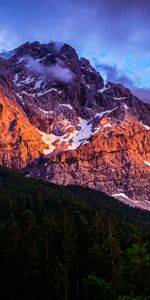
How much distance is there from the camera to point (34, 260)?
2287 inches

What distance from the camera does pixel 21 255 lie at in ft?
200

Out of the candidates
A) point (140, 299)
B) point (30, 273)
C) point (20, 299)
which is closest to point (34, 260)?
point (30, 273)

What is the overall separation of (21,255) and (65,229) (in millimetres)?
6177

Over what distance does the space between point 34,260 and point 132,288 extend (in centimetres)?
1413

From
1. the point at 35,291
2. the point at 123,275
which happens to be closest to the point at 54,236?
the point at 35,291

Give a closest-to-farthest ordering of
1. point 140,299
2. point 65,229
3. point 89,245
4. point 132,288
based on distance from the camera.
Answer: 1. point 140,299
2. point 132,288
3. point 65,229
4. point 89,245

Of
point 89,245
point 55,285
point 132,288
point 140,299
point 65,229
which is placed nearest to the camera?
point 140,299

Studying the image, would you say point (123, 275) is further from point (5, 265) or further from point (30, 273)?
point (5, 265)

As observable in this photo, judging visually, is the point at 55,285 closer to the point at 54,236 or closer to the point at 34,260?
the point at 34,260

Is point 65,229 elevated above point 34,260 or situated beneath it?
elevated above

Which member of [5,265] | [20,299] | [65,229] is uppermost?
[65,229]

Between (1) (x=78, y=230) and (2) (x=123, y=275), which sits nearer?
(2) (x=123, y=275)

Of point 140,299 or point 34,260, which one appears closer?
point 140,299

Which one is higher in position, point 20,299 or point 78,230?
point 78,230
